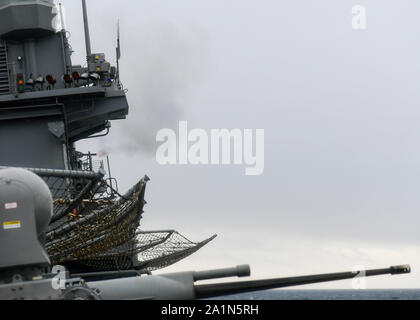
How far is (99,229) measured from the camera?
21172 mm

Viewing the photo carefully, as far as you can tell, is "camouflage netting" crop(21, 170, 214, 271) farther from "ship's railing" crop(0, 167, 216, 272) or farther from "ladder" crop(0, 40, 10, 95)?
"ladder" crop(0, 40, 10, 95)

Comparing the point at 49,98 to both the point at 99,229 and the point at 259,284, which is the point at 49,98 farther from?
the point at 259,284

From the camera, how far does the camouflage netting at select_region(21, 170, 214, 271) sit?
715 inches

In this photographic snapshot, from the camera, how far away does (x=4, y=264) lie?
857cm

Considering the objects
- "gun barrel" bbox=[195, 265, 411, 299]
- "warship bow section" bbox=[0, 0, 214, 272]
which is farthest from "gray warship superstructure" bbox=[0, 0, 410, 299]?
"gun barrel" bbox=[195, 265, 411, 299]

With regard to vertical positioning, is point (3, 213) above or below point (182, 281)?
above

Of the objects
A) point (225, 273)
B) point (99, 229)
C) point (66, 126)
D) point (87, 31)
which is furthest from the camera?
point (87, 31)

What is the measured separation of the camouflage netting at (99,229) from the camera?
1817cm

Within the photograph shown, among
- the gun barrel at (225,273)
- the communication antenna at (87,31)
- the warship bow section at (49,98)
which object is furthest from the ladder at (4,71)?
the gun barrel at (225,273)

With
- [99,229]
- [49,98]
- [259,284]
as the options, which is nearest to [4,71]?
[49,98]

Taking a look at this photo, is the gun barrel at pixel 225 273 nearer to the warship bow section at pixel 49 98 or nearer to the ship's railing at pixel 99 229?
the ship's railing at pixel 99 229
